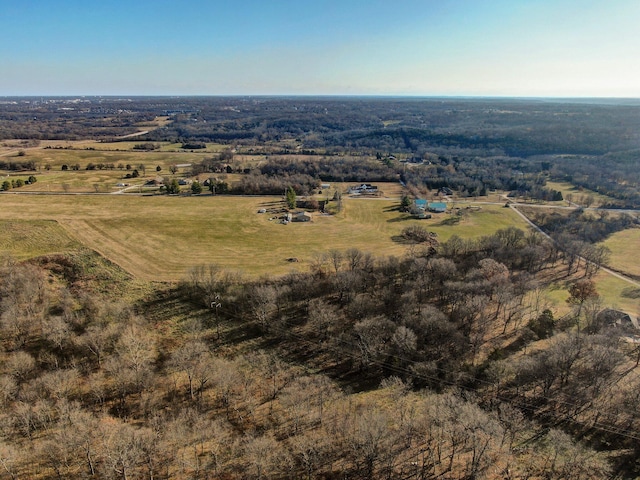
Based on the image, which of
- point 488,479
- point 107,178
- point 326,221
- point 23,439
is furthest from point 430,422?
point 107,178

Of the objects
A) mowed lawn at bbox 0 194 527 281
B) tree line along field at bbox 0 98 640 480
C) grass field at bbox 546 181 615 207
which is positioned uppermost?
grass field at bbox 546 181 615 207

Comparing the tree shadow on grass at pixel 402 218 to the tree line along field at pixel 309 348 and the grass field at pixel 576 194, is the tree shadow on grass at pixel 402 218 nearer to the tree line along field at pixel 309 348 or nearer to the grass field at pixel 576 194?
the tree line along field at pixel 309 348

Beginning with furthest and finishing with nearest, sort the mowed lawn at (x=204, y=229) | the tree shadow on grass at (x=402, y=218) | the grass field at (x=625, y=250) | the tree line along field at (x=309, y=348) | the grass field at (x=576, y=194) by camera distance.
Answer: the grass field at (x=576, y=194) → the tree shadow on grass at (x=402, y=218) → the grass field at (x=625, y=250) → the mowed lawn at (x=204, y=229) → the tree line along field at (x=309, y=348)

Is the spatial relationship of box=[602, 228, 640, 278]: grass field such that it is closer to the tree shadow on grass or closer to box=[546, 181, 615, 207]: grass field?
box=[546, 181, 615, 207]: grass field

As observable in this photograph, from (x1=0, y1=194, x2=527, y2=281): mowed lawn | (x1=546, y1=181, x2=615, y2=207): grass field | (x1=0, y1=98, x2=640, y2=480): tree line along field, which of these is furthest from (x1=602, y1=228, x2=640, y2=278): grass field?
(x1=546, y1=181, x2=615, y2=207): grass field

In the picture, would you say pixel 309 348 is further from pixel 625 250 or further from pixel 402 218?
pixel 625 250

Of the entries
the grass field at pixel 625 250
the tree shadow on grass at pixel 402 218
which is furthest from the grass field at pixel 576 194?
the tree shadow on grass at pixel 402 218

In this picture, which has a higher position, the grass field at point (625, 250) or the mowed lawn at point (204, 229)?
the mowed lawn at point (204, 229)

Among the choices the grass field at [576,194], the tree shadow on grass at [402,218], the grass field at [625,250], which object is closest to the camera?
the grass field at [625,250]
